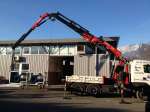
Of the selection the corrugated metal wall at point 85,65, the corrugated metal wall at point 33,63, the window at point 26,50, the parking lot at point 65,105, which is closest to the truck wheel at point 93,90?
the parking lot at point 65,105

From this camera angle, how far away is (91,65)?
4212 centimetres

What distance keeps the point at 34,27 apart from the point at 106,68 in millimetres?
10541

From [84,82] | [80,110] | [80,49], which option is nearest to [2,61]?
[80,49]

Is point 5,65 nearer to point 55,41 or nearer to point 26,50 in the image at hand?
point 26,50

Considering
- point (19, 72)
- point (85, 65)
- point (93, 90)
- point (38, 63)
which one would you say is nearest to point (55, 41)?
point (38, 63)

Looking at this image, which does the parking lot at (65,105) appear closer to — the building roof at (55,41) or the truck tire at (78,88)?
the truck tire at (78,88)

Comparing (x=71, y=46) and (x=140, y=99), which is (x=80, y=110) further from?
(x=71, y=46)

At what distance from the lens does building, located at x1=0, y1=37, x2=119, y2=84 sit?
42188mm

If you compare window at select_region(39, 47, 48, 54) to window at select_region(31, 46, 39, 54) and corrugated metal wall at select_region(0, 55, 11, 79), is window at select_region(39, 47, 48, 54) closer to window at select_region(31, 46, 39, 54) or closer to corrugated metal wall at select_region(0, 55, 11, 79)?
window at select_region(31, 46, 39, 54)

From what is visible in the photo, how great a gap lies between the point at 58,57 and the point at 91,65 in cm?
565

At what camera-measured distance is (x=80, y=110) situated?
60.5ft

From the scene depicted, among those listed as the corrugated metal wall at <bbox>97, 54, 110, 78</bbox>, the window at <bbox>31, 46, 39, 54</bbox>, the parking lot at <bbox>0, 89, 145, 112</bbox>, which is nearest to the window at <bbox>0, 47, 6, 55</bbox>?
the window at <bbox>31, 46, 39, 54</bbox>

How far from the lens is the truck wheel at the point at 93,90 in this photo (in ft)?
92.7

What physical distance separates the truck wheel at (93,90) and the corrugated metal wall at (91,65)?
13.0 metres
